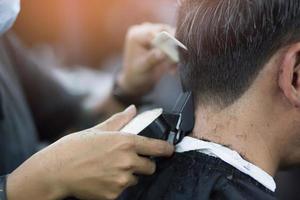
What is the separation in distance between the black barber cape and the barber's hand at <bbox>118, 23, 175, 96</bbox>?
22.8 inches

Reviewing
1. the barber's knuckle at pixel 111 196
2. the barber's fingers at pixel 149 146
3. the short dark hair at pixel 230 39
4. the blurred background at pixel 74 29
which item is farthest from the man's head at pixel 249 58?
the blurred background at pixel 74 29

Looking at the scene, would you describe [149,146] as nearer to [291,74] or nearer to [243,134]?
[243,134]

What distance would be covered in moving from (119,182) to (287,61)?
35 cm

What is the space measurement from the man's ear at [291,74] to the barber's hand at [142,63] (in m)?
0.61

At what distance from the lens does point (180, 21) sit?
3.72 feet

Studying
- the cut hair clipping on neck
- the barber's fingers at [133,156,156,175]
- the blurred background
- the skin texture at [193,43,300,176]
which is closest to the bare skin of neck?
the skin texture at [193,43,300,176]

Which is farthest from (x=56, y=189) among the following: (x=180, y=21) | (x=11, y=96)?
(x=11, y=96)

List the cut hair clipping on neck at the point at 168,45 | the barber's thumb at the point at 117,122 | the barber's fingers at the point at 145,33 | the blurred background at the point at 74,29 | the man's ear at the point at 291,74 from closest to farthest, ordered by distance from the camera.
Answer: the man's ear at the point at 291,74 → the barber's thumb at the point at 117,122 → the cut hair clipping on neck at the point at 168,45 → the barber's fingers at the point at 145,33 → the blurred background at the point at 74,29

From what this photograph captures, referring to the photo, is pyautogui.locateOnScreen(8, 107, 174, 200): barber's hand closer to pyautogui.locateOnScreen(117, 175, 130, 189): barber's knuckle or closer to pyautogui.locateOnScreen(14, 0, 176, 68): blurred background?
pyautogui.locateOnScreen(117, 175, 130, 189): barber's knuckle

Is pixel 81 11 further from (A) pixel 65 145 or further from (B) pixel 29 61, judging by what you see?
(A) pixel 65 145

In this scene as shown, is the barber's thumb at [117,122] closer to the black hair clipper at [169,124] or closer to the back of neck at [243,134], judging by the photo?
the black hair clipper at [169,124]

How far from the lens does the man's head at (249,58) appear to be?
1.01m

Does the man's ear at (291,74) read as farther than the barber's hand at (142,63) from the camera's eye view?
No

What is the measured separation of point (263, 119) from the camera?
1.06 metres
